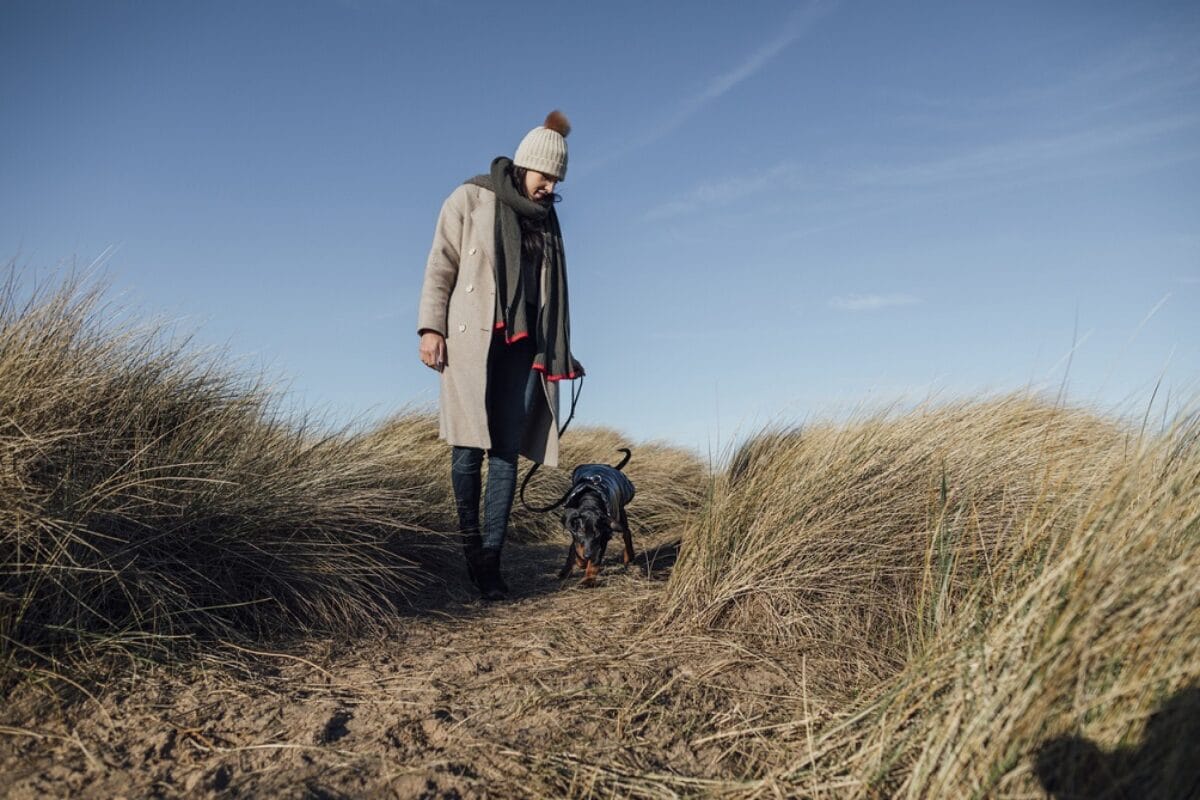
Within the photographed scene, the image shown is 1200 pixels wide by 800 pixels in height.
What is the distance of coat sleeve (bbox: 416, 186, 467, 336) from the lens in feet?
12.7

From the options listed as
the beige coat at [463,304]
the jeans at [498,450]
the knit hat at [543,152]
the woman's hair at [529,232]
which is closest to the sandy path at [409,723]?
the jeans at [498,450]

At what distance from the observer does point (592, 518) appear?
13.5 feet

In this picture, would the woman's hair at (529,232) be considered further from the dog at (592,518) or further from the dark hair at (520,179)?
the dog at (592,518)

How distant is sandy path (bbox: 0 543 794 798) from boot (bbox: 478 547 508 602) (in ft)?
2.78

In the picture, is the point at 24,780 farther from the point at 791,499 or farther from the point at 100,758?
the point at 791,499

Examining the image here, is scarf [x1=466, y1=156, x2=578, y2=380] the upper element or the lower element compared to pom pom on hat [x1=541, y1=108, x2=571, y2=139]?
lower

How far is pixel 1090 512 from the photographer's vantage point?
1.67 metres

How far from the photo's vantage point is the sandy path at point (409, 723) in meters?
1.89

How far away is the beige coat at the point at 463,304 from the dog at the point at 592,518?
0.67 meters

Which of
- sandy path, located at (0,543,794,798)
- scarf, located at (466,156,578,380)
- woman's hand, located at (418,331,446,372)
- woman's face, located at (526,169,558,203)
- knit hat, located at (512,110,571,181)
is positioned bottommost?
sandy path, located at (0,543,794,798)

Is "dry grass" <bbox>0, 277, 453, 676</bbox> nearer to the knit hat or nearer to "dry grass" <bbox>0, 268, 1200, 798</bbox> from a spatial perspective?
"dry grass" <bbox>0, 268, 1200, 798</bbox>

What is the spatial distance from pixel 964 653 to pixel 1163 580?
42 centimetres

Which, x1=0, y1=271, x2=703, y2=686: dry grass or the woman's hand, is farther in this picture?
the woman's hand

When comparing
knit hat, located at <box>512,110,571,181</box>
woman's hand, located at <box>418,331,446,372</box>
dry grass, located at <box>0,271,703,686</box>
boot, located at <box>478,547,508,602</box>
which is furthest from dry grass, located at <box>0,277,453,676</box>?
knit hat, located at <box>512,110,571,181</box>
